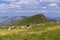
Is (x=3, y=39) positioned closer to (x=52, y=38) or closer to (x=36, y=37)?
(x=36, y=37)

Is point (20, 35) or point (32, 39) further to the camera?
point (20, 35)

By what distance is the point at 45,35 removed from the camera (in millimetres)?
41562

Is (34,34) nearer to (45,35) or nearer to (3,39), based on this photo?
(45,35)

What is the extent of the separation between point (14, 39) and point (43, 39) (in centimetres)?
601

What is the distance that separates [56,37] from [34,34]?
17.0 ft

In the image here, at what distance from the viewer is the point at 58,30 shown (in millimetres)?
44625

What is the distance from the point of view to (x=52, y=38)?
40.6 m

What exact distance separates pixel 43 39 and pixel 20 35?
5683mm

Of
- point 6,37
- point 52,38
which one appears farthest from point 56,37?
point 6,37

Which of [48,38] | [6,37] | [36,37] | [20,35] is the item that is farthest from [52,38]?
[6,37]

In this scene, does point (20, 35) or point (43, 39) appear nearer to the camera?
point (43, 39)

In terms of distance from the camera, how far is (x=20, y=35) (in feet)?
139

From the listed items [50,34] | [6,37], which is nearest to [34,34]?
[50,34]

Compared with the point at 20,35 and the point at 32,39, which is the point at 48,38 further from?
the point at 20,35
